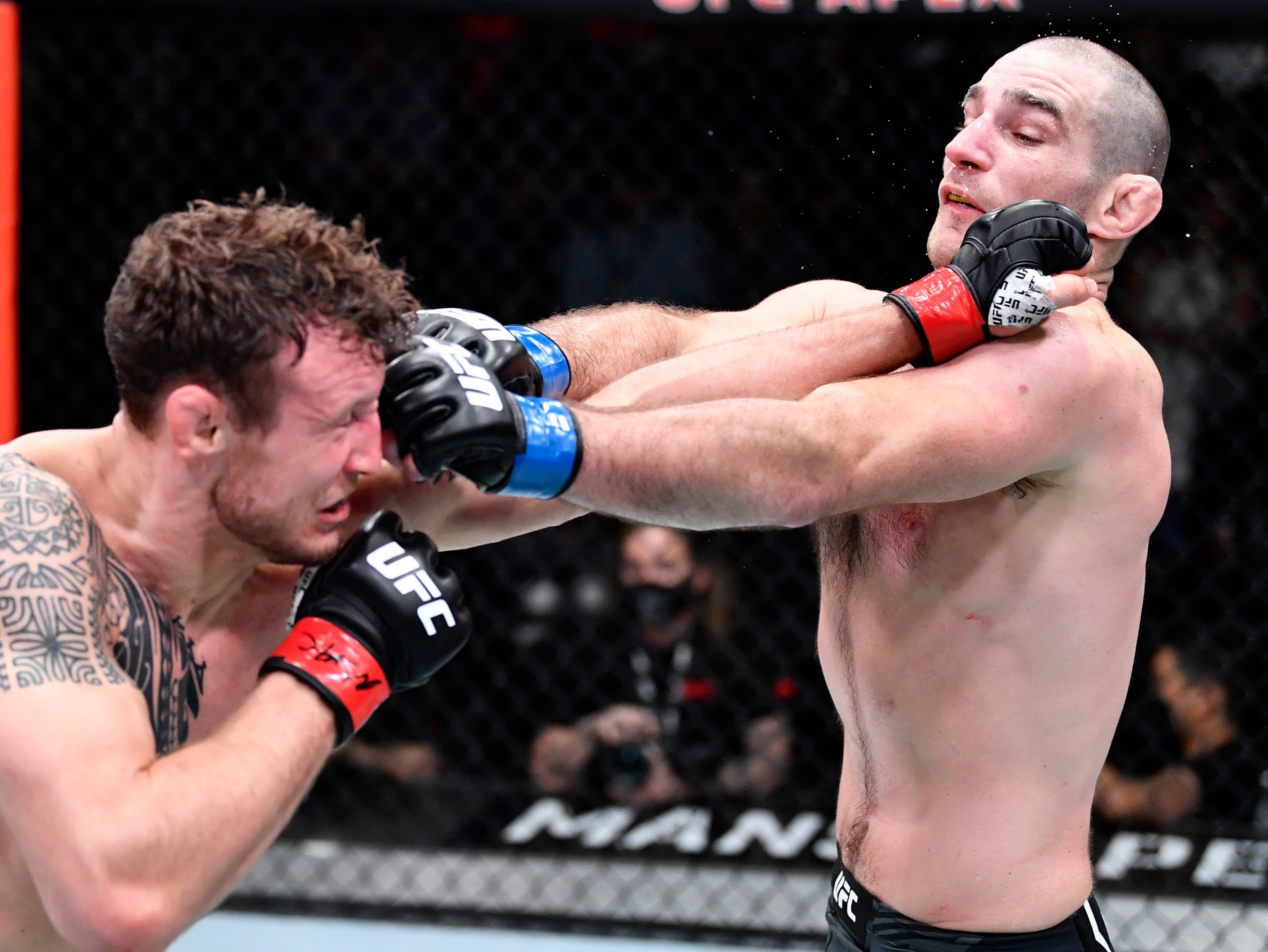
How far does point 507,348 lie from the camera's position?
144 cm

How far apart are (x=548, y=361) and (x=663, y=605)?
155 centimetres

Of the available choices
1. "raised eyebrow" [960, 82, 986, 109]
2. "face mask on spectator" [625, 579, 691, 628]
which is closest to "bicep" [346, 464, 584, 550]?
"raised eyebrow" [960, 82, 986, 109]

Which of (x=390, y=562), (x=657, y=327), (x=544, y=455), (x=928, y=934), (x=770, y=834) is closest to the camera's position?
(x=544, y=455)

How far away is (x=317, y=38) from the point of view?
3.18 metres

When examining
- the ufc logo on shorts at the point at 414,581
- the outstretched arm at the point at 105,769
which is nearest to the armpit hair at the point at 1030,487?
the ufc logo on shorts at the point at 414,581

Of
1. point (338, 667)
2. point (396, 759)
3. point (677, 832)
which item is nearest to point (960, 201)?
point (338, 667)

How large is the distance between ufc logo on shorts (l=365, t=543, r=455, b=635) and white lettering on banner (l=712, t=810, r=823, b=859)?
1755mm

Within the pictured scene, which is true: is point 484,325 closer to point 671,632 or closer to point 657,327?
point 657,327

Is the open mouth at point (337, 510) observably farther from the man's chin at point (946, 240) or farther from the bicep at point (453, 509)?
the man's chin at point (946, 240)

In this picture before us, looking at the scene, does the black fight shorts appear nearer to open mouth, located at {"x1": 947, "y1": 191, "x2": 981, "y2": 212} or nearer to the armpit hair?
the armpit hair

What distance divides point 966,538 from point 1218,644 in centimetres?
176

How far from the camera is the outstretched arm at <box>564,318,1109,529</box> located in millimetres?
1270

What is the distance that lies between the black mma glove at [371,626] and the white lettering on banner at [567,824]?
1681 mm

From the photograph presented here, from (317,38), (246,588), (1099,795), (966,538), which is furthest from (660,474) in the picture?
(317,38)
